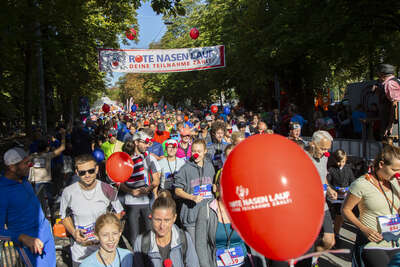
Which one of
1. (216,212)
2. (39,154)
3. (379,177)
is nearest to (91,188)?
(216,212)

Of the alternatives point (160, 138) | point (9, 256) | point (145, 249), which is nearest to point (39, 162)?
point (160, 138)

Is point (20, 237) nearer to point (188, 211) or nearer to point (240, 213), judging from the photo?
point (188, 211)

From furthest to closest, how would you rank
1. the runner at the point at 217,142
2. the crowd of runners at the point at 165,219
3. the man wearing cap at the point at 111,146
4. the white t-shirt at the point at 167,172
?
1. the man wearing cap at the point at 111,146
2. the runner at the point at 217,142
3. the white t-shirt at the point at 167,172
4. the crowd of runners at the point at 165,219

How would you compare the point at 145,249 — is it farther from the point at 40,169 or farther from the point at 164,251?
the point at 40,169

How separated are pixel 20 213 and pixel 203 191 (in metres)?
2.04

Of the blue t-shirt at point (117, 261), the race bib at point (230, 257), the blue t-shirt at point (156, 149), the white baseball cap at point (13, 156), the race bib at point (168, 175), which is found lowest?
the race bib at point (230, 257)

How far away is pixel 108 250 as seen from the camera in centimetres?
298

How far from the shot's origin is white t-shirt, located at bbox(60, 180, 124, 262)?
377cm

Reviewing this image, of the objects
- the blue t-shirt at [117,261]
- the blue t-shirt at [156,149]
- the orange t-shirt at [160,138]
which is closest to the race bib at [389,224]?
the blue t-shirt at [117,261]

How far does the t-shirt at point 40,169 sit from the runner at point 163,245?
179 inches

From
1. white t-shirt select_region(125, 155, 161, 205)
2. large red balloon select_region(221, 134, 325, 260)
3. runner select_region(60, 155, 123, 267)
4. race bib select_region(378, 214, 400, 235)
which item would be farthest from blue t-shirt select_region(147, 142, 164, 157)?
large red balloon select_region(221, 134, 325, 260)

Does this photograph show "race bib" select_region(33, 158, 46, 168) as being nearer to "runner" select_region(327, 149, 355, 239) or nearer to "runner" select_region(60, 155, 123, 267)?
"runner" select_region(60, 155, 123, 267)

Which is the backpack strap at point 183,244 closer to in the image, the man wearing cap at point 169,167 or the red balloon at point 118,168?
the red balloon at point 118,168

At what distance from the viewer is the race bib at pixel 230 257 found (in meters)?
3.35
